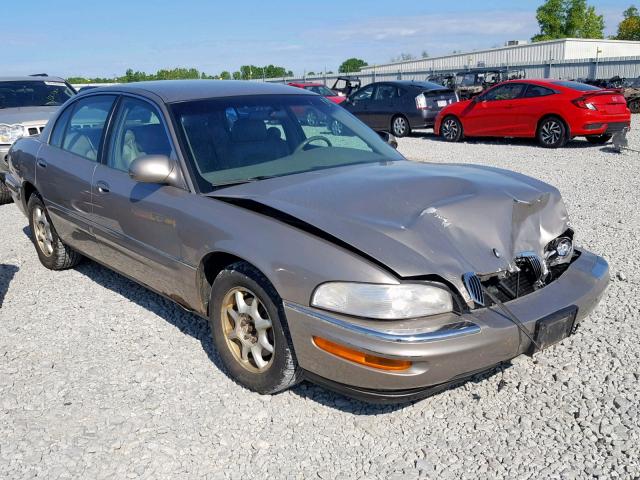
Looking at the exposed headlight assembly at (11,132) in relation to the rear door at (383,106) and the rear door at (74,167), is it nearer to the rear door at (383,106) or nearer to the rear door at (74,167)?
the rear door at (74,167)

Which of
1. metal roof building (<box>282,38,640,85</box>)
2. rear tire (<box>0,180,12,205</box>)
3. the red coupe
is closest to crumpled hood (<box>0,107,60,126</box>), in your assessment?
rear tire (<box>0,180,12,205</box>)

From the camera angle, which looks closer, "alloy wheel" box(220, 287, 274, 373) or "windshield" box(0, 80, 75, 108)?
"alloy wheel" box(220, 287, 274, 373)

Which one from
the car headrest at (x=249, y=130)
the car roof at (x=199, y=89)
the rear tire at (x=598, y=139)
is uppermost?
the car roof at (x=199, y=89)

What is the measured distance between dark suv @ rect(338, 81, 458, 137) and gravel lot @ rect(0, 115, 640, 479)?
1216 cm

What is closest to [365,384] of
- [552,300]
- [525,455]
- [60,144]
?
[525,455]

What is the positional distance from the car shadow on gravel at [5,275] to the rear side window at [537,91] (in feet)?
35.6

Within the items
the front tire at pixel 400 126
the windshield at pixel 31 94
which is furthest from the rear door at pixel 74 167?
the front tire at pixel 400 126

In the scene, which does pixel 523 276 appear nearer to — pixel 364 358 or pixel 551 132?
pixel 364 358

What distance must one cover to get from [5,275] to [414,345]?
439 centimetres

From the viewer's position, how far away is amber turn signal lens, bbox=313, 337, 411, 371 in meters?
2.70

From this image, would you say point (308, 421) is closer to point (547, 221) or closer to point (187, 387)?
point (187, 387)

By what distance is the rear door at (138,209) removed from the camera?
370cm

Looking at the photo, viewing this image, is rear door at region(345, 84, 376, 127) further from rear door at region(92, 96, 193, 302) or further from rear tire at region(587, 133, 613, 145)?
rear door at region(92, 96, 193, 302)

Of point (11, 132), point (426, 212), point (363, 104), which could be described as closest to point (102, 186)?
point (426, 212)
